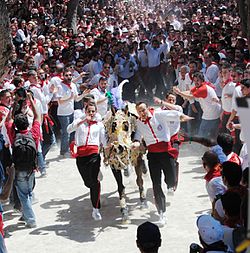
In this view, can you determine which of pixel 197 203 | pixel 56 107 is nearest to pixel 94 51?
pixel 56 107

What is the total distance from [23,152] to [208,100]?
3.57 m

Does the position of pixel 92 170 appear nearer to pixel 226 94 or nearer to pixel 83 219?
pixel 83 219

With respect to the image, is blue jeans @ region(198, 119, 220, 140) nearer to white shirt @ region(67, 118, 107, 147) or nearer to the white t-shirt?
the white t-shirt

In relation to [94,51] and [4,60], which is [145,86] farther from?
[4,60]

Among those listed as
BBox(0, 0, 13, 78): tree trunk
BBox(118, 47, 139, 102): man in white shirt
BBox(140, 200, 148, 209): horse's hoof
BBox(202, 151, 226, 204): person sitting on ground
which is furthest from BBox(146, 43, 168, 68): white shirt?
BBox(202, 151, 226, 204): person sitting on ground

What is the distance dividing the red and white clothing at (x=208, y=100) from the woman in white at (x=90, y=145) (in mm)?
2377

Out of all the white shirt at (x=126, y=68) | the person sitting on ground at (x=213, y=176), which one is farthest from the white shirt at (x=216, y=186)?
the white shirt at (x=126, y=68)

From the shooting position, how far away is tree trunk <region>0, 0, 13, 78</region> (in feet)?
40.9

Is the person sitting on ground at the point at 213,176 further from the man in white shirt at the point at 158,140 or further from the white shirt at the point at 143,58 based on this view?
the white shirt at the point at 143,58

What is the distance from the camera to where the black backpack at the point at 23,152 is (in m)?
7.56

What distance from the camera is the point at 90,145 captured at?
7.91 meters

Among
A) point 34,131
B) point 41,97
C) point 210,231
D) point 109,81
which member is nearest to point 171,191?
point 34,131

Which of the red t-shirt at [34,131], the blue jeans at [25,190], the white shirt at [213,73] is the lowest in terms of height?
the blue jeans at [25,190]

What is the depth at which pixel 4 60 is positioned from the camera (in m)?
12.6
